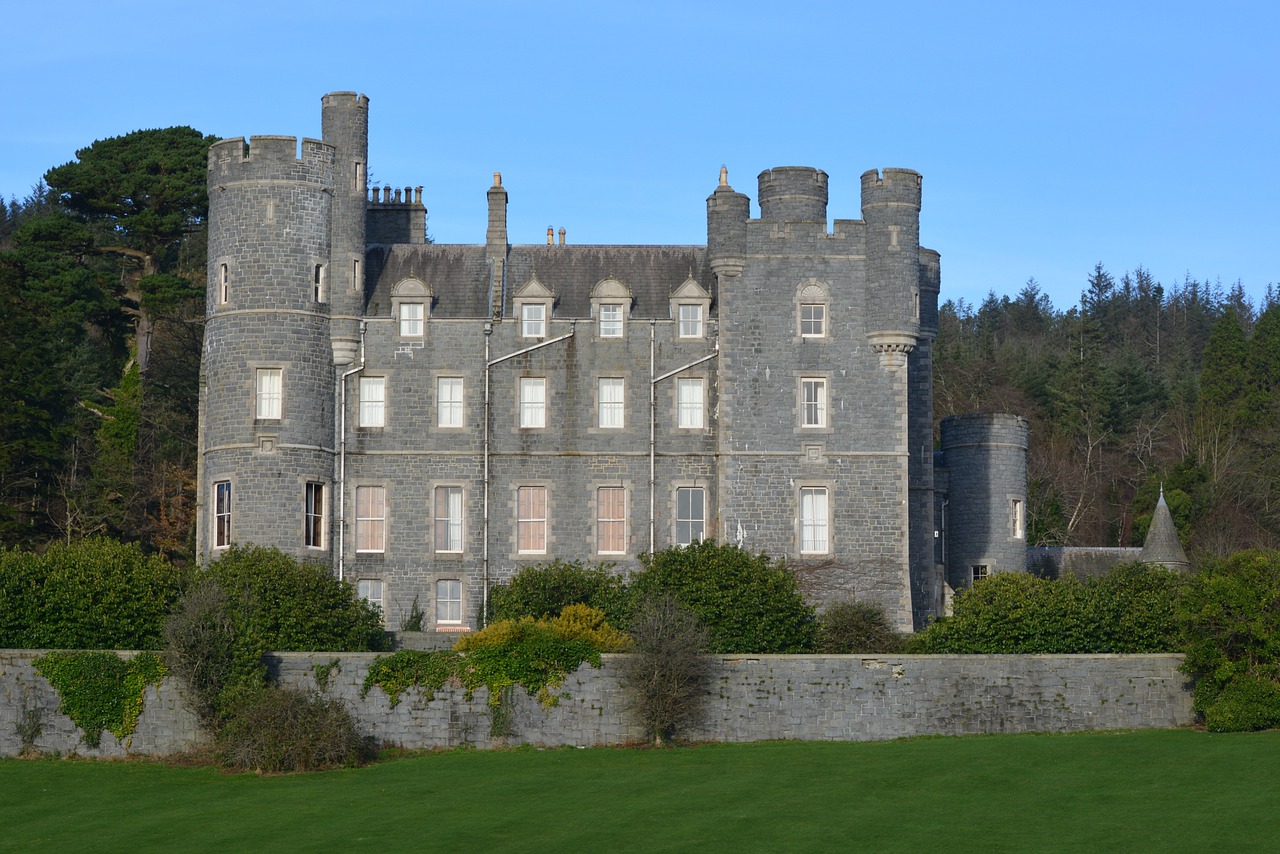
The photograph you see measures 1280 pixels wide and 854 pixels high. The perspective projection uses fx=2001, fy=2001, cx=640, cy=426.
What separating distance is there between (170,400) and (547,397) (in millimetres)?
19713

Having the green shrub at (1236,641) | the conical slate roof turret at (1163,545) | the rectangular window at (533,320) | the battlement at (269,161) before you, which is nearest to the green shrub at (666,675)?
the green shrub at (1236,641)

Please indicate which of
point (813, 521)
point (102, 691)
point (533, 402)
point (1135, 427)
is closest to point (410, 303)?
point (533, 402)

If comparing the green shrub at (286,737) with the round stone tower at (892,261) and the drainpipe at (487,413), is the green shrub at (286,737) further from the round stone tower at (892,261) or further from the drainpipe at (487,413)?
the round stone tower at (892,261)

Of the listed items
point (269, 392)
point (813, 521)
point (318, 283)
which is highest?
point (318, 283)

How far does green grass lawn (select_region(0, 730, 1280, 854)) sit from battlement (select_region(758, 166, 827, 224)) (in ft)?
54.8

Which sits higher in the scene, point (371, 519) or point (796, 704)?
point (371, 519)

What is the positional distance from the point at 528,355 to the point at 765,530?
24.8 ft

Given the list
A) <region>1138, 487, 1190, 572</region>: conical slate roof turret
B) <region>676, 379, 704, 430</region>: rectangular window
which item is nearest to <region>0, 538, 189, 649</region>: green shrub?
<region>676, 379, 704, 430</region>: rectangular window

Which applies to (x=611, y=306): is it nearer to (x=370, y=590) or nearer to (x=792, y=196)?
(x=792, y=196)

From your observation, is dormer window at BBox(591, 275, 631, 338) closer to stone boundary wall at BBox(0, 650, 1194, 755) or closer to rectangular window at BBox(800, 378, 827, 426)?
rectangular window at BBox(800, 378, 827, 426)

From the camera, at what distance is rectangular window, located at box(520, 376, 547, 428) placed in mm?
51031

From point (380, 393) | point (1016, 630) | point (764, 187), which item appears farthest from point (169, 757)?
point (764, 187)

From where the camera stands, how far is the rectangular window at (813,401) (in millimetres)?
50312

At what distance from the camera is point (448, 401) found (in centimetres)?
5116
